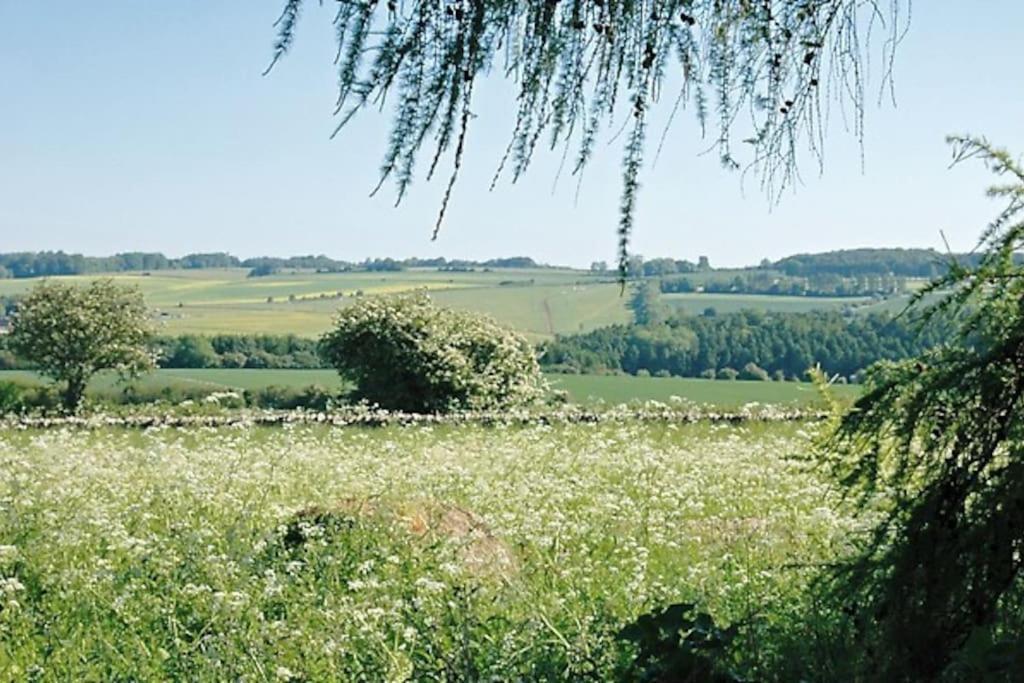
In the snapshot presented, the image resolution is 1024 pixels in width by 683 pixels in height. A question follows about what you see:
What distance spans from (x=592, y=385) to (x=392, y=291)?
425cm

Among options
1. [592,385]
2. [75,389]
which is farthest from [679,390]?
[75,389]

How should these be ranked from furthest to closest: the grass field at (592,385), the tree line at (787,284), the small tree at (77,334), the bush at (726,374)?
the small tree at (77,334)
the bush at (726,374)
the grass field at (592,385)
the tree line at (787,284)

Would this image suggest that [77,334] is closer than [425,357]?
No

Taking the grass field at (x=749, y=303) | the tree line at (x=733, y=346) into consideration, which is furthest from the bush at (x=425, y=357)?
the grass field at (x=749, y=303)

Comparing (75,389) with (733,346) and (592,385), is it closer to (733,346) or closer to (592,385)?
(592,385)

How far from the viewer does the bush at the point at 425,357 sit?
1886 centimetres

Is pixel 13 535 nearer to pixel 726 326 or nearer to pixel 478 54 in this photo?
pixel 478 54

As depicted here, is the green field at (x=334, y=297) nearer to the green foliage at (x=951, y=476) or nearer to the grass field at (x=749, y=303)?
the grass field at (x=749, y=303)

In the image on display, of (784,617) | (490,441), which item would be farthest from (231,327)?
(784,617)

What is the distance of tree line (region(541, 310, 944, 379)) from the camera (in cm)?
1602

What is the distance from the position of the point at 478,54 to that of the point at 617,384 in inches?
758

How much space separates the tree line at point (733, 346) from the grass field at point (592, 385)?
50cm

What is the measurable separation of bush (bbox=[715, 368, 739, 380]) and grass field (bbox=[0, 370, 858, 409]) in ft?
1.11

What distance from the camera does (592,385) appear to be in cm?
2175
